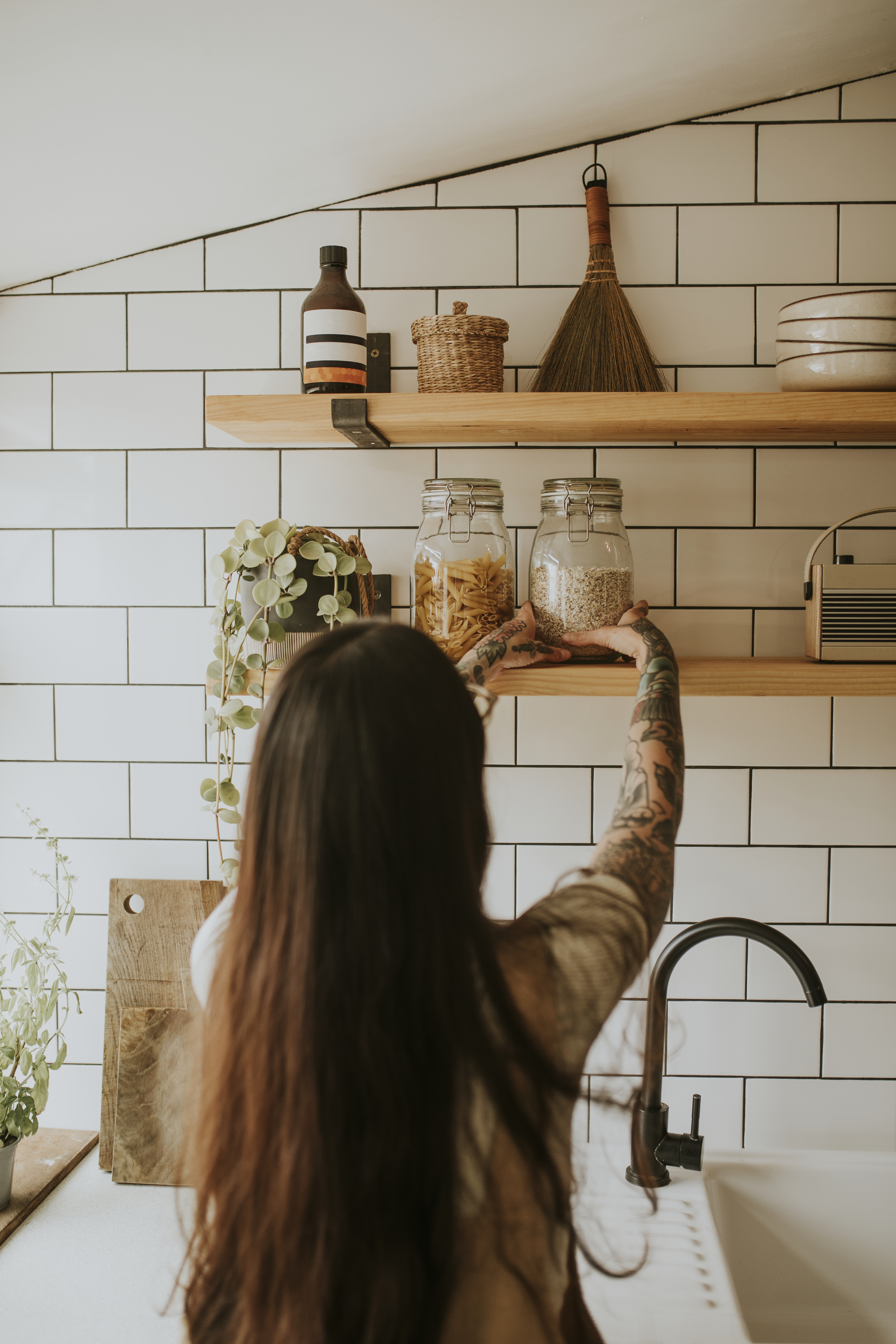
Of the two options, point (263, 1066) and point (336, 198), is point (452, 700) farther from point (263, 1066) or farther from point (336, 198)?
point (336, 198)

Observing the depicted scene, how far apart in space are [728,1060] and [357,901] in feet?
3.32

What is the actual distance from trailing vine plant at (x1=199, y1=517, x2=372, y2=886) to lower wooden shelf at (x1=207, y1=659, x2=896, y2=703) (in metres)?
0.03

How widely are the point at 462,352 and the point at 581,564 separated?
0.30 metres

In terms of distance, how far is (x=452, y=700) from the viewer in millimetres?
608

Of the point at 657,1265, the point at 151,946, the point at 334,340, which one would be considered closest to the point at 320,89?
the point at 334,340

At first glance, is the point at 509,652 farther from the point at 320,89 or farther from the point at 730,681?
the point at 320,89

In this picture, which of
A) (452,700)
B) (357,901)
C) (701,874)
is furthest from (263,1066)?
(701,874)

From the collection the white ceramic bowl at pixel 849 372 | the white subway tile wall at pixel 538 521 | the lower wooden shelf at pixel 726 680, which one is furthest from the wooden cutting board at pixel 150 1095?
the white ceramic bowl at pixel 849 372

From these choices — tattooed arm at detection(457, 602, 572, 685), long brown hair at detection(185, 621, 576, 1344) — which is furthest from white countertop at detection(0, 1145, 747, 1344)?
tattooed arm at detection(457, 602, 572, 685)

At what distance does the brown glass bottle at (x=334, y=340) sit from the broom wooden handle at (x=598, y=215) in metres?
0.36

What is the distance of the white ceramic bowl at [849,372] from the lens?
1.07 m

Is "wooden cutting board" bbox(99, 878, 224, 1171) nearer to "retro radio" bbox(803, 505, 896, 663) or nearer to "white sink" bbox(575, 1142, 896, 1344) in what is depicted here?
"white sink" bbox(575, 1142, 896, 1344)

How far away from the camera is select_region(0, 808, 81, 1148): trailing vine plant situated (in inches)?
46.1

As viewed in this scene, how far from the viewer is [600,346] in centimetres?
118
